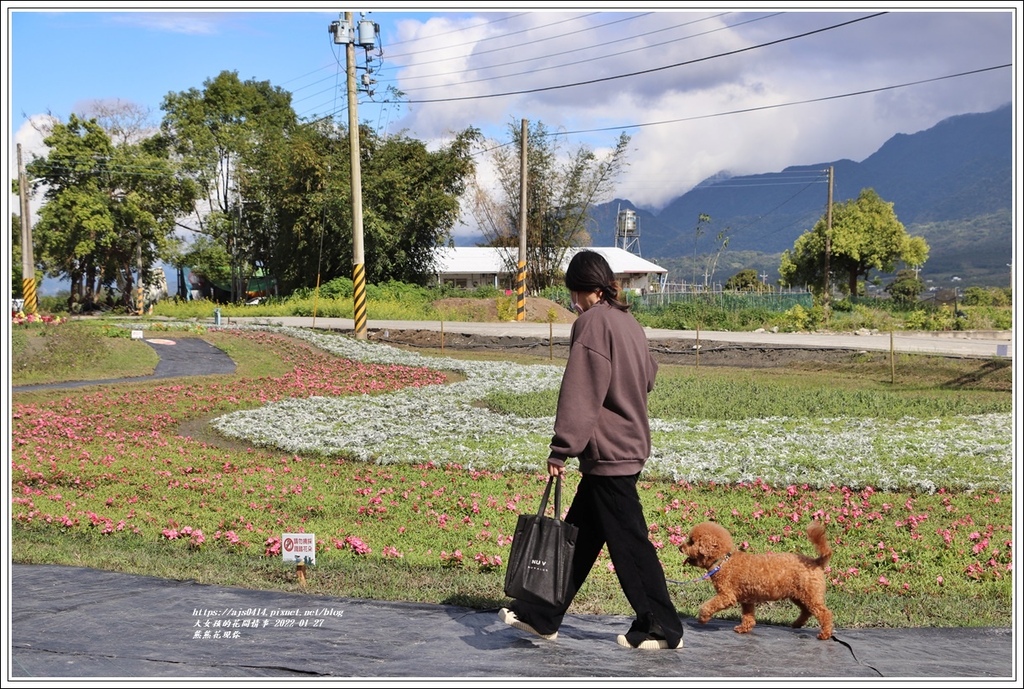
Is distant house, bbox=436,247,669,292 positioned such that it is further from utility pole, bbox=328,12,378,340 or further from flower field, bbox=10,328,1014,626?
flower field, bbox=10,328,1014,626

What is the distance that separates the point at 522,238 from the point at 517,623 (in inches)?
873

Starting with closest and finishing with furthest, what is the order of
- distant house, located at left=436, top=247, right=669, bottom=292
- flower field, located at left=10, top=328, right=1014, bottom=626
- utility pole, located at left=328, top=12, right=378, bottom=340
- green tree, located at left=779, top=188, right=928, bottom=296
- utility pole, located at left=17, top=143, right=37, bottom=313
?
flower field, located at left=10, top=328, right=1014, bottom=626 → utility pole, located at left=328, top=12, right=378, bottom=340 → distant house, located at left=436, top=247, right=669, bottom=292 → utility pole, located at left=17, top=143, right=37, bottom=313 → green tree, located at left=779, top=188, right=928, bottom=296

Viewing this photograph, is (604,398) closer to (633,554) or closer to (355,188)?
(633,554)

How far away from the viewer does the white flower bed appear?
930 cm

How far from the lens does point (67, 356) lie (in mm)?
18547

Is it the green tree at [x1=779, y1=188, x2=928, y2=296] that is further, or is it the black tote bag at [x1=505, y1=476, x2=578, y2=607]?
the green tree at [x1=779, y1=188, x2=928, y2=296]

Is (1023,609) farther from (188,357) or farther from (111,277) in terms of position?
(111,277)

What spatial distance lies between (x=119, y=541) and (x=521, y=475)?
384 centimetres

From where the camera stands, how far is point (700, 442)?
11070 millimetres

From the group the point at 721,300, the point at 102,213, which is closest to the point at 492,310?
the point at 721,300

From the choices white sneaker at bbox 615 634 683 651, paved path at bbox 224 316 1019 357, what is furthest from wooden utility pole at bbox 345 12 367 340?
white sneaker at bbox 615 634 683 651

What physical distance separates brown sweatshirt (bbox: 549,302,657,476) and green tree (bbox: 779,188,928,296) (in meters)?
43.7

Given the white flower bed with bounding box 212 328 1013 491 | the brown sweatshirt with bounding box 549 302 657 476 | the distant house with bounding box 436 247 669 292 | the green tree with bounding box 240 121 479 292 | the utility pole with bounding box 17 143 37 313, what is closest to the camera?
the brown sweatshirt with bounding box 549 302 657 476

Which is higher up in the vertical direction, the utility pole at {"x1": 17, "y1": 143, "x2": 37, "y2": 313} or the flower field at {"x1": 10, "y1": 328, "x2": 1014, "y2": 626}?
the utility pole at {"x1": 17, "y1": 143, "x2": 37, "y2": 313}
